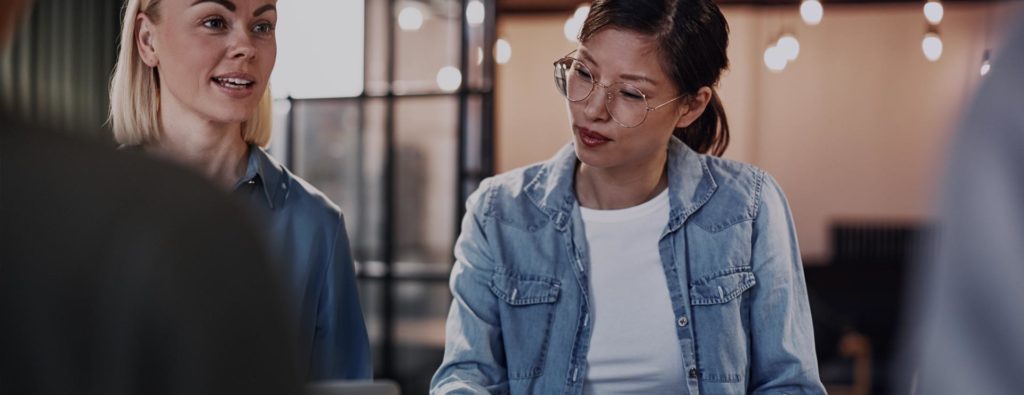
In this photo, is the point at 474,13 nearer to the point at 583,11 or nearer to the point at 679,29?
the point at 583,11

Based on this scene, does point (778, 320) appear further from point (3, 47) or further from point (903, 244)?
point (903, 244)

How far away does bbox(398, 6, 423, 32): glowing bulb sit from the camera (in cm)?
495

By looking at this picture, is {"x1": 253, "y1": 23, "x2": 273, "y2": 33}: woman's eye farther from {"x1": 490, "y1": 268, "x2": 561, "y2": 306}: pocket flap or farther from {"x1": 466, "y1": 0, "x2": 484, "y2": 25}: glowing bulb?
{"x1": 466, "y1": 0, "x2": 484, "y2": 25}: glowing bulb

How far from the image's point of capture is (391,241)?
5008 millimetres

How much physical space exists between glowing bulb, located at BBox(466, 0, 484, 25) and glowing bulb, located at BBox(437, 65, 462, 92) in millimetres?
240

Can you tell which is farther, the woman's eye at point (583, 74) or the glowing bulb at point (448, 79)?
the glowing bulb at point (448, 79)

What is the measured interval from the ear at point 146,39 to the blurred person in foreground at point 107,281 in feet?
4.38

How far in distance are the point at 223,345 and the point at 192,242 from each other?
0.18 feet

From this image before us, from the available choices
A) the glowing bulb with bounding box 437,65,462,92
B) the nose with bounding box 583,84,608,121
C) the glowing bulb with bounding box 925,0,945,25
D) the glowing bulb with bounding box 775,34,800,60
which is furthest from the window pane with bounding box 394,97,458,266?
the nose with bounding box 583,84,608,121

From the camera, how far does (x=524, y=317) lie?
6.15ft

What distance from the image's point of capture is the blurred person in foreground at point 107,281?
0.52 meters

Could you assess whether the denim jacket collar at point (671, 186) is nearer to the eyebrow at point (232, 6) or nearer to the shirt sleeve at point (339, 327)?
the shirt sleeve at point (339, 327)

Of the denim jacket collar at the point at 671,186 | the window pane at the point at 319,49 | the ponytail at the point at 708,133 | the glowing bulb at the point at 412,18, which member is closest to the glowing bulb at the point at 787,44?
the glowing bulb at the point at 412,18

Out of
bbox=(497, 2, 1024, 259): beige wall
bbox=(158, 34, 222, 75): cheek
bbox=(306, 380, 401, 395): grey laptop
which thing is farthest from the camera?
bbox=(497, 2, 1024, 259): beige wall
